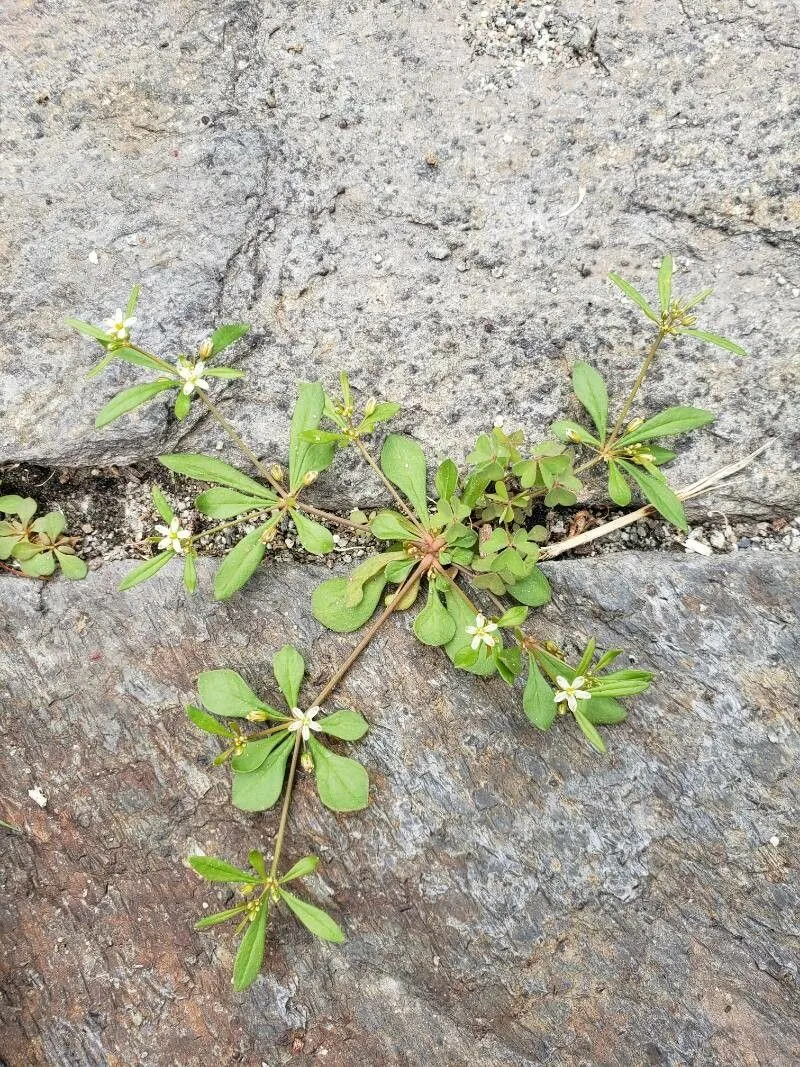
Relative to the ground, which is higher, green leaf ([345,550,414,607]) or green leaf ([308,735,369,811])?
green leaf ([345,550,414,607])

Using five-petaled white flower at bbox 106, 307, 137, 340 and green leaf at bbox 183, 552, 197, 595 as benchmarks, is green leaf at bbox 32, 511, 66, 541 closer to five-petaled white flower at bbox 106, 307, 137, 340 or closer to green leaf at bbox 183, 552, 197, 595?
green leaf at bbox 183, 552, 197, 595

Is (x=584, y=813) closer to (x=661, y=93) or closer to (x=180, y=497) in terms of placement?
(x=180, y=497)

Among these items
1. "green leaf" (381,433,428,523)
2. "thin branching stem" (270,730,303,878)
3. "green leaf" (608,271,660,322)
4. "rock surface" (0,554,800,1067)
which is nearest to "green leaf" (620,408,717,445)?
"green leaf" (608,271,660,322)

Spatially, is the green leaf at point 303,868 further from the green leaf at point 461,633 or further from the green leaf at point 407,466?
the green leaf at point 407,466

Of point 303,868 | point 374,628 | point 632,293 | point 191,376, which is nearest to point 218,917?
point 303,868

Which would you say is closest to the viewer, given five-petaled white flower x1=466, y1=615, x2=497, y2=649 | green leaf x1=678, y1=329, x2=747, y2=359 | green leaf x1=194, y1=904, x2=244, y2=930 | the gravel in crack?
green leaf x1=194, y1=904, x2=244, y2=930

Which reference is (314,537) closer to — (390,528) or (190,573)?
(390,528)
